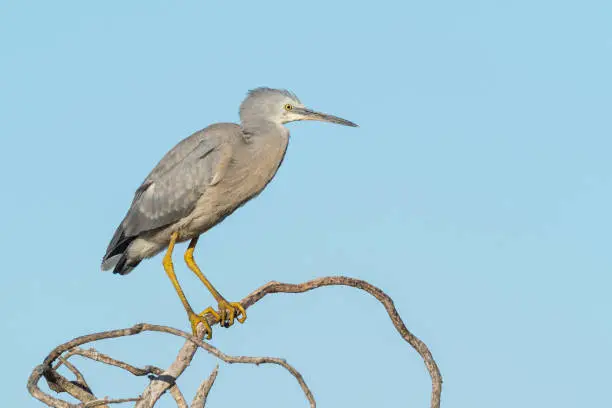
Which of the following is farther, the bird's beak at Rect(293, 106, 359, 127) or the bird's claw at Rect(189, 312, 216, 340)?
the bird's beak at Rect(293, 106, 359, 127)

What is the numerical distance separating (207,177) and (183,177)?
265mm

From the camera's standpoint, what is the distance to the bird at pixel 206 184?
857 centimetres

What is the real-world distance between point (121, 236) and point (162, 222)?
530 millimetres

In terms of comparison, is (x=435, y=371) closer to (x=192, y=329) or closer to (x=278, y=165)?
(x=192, y=329)

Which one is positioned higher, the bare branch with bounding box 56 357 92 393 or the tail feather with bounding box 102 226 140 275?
the tail feather with bounding box 102 226 140 275

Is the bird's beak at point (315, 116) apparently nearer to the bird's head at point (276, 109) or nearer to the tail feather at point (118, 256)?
the bird's head at point (276, 109)

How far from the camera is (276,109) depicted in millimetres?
9039

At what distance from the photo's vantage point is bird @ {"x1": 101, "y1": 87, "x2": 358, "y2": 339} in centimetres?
857

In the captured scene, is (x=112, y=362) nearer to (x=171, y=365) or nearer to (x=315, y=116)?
(x=171, y=365)

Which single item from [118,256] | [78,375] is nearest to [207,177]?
[118,256]

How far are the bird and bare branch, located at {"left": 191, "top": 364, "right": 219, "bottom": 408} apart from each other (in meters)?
2.20

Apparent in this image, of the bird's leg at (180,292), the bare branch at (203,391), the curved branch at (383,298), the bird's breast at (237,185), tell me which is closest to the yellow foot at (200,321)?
the bird's leg at (180,292)

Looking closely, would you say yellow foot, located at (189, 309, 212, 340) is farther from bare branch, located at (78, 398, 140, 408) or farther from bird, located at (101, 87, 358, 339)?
bare branch, located at (78, 398, 140, 408)

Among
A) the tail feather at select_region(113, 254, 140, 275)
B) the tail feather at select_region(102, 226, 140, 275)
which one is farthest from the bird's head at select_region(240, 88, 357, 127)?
the tail feather at select_region(113, 254, 140, 275)
